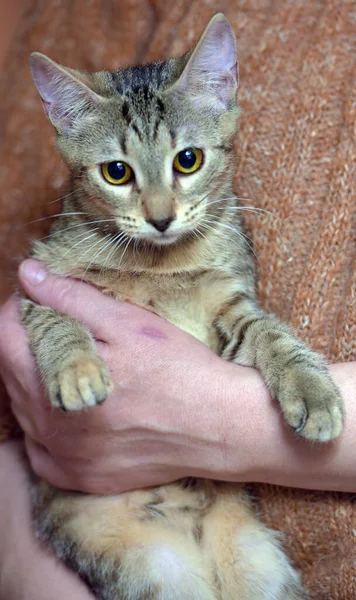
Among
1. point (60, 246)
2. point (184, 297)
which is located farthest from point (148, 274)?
point (60, 246)

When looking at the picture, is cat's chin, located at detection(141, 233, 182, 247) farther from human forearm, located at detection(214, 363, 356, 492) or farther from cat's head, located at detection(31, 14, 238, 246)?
human forearm, located at detection(214, 363, 356, 492)

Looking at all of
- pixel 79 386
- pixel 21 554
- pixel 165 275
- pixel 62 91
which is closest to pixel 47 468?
pixel 21 554

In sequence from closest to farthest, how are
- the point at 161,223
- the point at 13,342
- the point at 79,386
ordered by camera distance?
the point at 79,386 → the point at 161,223 → the point at 13,342

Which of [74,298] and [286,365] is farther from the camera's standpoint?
[74,298]

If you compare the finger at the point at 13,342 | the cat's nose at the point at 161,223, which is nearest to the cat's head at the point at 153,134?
the cat's nose at the point at 161,223

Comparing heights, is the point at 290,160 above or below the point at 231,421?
above

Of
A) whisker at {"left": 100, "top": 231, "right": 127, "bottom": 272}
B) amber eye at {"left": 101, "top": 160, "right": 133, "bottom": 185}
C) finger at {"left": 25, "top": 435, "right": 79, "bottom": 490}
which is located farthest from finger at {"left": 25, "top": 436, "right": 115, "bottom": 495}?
amber eye at {"left": 101, "top": 160, "right": 133, "bottom": 185}

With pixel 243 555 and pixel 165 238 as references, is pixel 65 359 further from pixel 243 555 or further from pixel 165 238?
pixel 243 555
